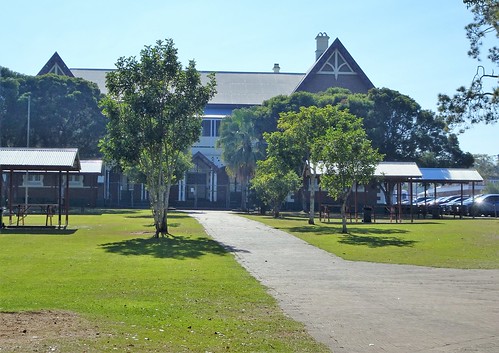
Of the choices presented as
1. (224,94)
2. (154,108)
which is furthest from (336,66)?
(154,108)

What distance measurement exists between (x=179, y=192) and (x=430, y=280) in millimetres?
59534

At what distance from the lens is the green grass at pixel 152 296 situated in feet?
29.7

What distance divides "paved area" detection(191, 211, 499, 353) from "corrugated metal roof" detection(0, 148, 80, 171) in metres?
14.6

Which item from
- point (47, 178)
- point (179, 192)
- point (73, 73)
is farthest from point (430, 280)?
point (73, 73)

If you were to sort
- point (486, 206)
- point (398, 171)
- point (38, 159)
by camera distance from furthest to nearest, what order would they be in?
point (486, 206) < point (398, 171) < point (38, 159)

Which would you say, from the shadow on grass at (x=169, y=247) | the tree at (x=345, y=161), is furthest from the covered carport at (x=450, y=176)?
the shadow on grass at (x=169, y=247)

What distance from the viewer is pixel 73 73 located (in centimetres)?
8750

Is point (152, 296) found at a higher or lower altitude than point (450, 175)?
lower

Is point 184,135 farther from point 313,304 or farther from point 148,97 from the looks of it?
point 313,304

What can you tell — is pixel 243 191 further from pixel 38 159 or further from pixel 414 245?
pixel 414 245

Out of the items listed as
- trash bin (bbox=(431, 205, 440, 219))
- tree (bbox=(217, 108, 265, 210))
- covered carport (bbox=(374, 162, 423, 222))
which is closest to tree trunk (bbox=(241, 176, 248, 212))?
tree (bbox=(217, 108, 265, 210))

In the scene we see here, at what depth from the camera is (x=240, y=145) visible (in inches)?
2416

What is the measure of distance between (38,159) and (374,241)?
56.6 feet

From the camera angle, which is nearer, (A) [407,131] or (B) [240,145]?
(B) [240,145]
